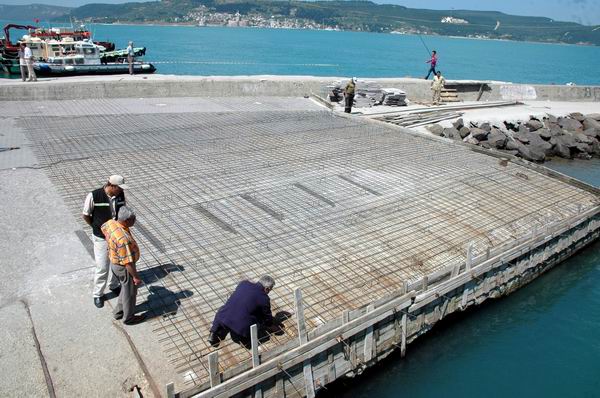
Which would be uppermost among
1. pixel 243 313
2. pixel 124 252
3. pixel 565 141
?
pixel 124 252

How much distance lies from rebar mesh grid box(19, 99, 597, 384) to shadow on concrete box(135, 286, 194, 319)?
0.02 metres

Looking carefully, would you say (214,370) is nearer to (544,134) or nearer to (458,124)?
(458,124)

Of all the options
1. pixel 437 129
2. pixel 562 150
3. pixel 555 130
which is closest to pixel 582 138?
pixel 555 130

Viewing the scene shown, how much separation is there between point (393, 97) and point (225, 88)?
6.88 m

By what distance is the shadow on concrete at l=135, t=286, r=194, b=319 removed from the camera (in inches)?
248

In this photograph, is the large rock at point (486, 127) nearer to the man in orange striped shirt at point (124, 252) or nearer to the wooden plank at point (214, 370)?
the man in orange striped shirt at point (124, 252)

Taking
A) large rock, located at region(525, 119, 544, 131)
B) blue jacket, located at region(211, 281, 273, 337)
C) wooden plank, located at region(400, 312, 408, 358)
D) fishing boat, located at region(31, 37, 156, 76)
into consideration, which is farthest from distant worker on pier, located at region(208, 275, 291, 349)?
fishing boat, located at region(31, 37, 156, 76)

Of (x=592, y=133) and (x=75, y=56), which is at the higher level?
(x=75, y=56)

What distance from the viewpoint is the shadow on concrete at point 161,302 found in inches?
→ 248

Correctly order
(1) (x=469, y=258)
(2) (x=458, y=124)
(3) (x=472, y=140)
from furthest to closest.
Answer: (2) (x=458, y=124), (3) (x=472, y=140), (1) (x=469, y=258)

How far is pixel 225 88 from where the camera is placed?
68.4 feet

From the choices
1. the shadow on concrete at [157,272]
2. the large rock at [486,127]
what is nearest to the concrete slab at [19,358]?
the shadow on concrete at [157,272]

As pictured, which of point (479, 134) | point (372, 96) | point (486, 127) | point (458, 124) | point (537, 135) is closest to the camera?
point (479, 134)

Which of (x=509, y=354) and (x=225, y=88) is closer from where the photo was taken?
(x=509, y=354)
